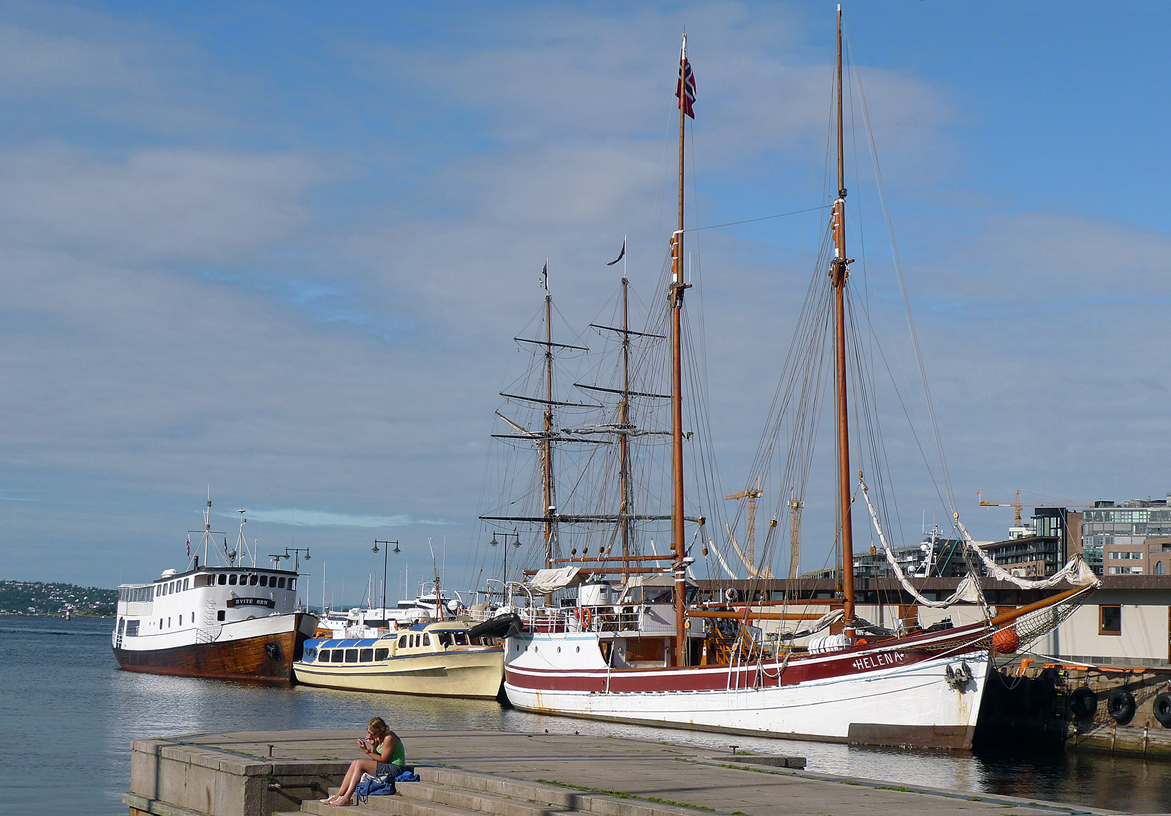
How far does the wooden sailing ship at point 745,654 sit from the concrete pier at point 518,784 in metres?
16.2

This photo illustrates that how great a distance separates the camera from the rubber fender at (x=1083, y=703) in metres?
38.8

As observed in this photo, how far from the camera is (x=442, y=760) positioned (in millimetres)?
19672

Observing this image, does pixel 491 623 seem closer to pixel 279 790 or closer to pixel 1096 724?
pixel 1096 724

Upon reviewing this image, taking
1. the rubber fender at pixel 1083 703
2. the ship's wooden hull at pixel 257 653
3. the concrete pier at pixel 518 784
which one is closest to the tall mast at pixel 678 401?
the rubber fender at pixel 1083 703

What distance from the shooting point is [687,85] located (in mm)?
49875

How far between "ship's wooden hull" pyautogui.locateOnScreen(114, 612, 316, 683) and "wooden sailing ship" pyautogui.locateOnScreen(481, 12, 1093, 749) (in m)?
18.5

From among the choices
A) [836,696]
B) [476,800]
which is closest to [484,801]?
[476,800]

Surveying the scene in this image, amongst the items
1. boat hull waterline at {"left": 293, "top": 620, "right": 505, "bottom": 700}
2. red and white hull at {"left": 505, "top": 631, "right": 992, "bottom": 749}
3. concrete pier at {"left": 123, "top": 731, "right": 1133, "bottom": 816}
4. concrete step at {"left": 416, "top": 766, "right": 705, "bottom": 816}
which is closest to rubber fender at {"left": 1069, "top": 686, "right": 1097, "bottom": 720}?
red and white hull at {"left": 505, "top": 631, "right": 992, "bottom": 749}

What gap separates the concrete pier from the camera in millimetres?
15234

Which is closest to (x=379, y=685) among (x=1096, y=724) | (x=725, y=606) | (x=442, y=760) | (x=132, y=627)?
(x=725, y=606)

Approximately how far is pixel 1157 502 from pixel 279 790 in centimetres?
16509

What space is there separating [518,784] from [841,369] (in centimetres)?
3074

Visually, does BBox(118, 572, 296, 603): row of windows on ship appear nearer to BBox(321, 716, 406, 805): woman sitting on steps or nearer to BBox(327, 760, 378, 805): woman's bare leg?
BBox(321, 716, 406, 805): woman sitting on steps

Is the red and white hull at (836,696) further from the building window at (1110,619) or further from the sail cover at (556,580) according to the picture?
the sail cover at (556,580)
